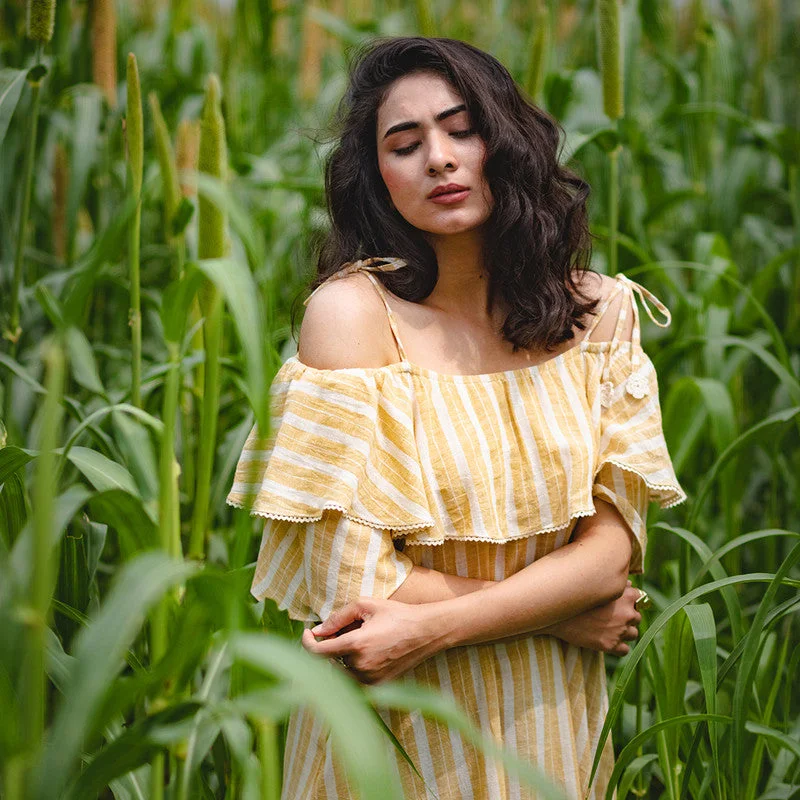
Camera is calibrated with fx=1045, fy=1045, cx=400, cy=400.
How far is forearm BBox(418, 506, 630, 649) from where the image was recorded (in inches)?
44.7

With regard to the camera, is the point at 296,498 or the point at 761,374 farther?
the point at 761,374

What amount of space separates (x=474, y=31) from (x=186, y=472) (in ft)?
8.03

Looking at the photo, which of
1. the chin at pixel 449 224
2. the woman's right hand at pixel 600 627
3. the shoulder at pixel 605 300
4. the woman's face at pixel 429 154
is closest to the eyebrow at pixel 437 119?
the woman's face at pixel 429 154

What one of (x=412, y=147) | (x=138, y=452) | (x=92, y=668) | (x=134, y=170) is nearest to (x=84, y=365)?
(x=138, y=452)

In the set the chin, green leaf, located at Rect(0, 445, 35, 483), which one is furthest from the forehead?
green leaf, located at Rect(0, 445, 35, 483)

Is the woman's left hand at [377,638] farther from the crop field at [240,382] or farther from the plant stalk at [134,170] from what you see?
the plant stalk at [134,170]

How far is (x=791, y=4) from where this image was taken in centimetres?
302

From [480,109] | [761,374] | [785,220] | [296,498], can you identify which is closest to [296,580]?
[296,498]

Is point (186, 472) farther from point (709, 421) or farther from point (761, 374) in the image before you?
point (761, 374)

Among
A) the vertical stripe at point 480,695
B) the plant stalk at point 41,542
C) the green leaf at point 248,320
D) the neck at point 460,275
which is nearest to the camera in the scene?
the plant stalk at point 41,542

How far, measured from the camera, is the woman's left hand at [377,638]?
3.54ft

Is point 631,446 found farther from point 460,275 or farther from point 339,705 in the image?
point 339,705

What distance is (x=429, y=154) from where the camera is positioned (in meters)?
1.21

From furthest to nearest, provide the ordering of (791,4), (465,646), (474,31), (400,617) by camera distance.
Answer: (474,31) < (791,4) < (465,646) < (400,617)
